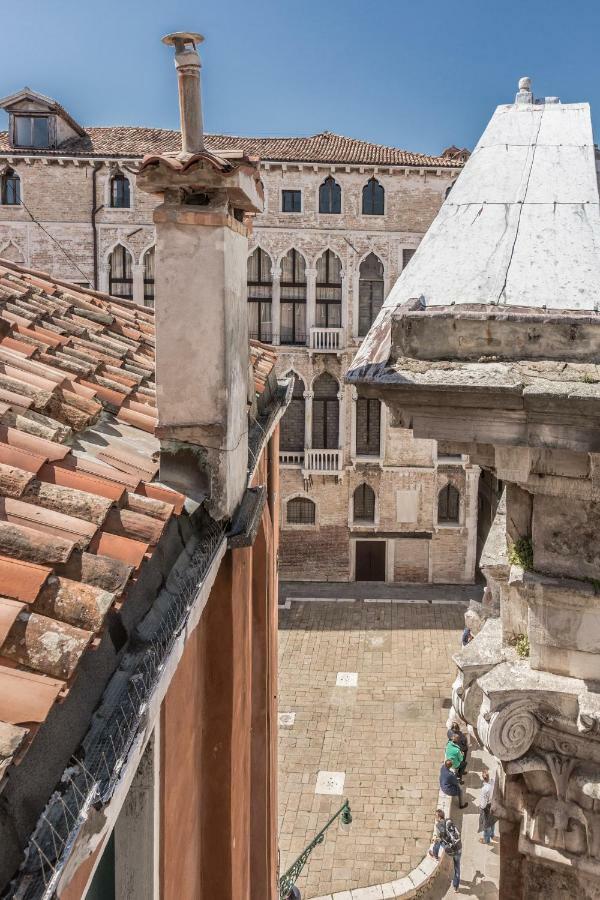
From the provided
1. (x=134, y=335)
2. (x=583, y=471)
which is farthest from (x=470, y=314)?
(x=134, y=335)

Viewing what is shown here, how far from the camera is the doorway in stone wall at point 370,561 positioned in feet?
79.0

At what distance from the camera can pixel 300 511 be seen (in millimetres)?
24062

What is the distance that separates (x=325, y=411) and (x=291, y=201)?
6504mm

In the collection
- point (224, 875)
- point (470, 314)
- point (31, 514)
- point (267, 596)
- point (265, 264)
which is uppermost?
point (265, 264)

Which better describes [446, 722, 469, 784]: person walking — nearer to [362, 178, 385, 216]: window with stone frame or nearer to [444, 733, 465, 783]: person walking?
[444, 733, 465, 783]: person walking

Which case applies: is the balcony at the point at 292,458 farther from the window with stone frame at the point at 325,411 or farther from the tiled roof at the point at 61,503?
the tiled roof at the point at 61,503

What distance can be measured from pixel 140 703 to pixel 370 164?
22608 mm

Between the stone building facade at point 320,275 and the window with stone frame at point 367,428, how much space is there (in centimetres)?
4

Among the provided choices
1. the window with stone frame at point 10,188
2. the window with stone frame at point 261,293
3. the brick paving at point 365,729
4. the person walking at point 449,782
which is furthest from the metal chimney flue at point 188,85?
the window with stone frame at point 10,188

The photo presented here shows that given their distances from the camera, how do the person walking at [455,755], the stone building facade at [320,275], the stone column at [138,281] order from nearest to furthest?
the person walking at [455,755] → the stone building facade at [320,275] → the stone column at [138,281]

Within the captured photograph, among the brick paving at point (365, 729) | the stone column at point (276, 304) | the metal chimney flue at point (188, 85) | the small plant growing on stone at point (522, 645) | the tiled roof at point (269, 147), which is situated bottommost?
the brick paving at point (365, 729)

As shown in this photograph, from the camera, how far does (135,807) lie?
9.49 feet

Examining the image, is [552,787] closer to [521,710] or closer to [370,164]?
[521,710]

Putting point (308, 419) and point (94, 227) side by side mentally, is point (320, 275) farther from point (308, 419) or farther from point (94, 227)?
point (94, 227)
